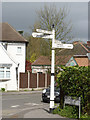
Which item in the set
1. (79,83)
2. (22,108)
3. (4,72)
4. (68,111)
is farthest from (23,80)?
(79,83)

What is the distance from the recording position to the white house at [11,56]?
1251 inches

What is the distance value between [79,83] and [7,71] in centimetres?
2118

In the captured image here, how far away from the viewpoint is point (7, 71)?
32000 mm

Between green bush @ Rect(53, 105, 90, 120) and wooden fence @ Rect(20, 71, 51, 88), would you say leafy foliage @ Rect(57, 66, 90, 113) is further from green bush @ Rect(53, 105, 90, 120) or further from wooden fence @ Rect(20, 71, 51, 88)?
wooden fence @ Rect(20, 71, 51, 88)

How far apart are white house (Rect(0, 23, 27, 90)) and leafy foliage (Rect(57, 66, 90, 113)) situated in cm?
2004

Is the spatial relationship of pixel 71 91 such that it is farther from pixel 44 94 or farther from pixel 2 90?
pixel 2 90

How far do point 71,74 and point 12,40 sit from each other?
24.9 meters

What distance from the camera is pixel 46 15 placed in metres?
37.6

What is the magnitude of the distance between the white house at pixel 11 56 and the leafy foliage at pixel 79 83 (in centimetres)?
2004

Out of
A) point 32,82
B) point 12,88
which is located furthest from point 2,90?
point 32,82

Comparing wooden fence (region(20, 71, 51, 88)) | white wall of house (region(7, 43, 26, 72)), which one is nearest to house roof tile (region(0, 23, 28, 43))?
white wall of house (region(7, 43, 26, 72))

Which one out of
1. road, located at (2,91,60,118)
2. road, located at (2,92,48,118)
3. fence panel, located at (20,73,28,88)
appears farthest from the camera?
fence panel, located at (20,73,28,88)

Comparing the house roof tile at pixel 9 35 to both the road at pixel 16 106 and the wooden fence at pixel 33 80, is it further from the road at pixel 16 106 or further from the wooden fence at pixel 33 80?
the road at pixel 16 106

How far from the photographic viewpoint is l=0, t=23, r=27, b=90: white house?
3178cm
